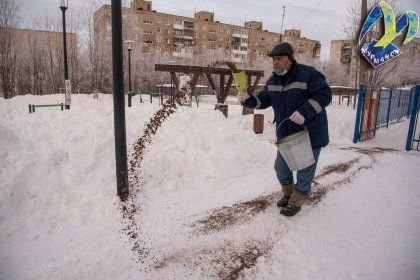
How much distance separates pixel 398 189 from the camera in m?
4.42

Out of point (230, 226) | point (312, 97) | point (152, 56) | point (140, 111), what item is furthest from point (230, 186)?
point (152, 56)

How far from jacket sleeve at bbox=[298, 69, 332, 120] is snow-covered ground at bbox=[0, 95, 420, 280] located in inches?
51.0

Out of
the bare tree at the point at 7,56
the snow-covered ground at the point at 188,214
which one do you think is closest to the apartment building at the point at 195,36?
the bare tree at the point at 7,56

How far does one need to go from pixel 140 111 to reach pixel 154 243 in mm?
5413

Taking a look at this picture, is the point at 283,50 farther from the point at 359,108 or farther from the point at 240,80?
the point at 359,108

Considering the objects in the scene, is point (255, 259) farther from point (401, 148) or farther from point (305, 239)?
point (401, 148)

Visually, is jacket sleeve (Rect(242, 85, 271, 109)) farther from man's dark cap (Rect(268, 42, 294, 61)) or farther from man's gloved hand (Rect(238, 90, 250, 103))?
man's dark cap (Rect(268, 42, 294, 61))

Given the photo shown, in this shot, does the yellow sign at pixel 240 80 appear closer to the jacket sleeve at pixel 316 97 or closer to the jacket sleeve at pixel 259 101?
the jacket sleeve at pixel 259 101

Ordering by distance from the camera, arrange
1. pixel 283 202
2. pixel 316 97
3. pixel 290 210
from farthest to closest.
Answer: pixel 283 202, pixel 290 210, pixel 316 97

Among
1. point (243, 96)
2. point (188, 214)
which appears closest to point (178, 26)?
point (243, 96)

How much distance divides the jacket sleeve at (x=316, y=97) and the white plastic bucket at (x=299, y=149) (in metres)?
0.22

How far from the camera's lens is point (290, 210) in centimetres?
343

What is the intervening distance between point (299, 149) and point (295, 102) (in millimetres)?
534

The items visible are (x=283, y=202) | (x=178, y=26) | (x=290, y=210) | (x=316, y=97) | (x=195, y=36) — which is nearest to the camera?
(x=316, y=97)
